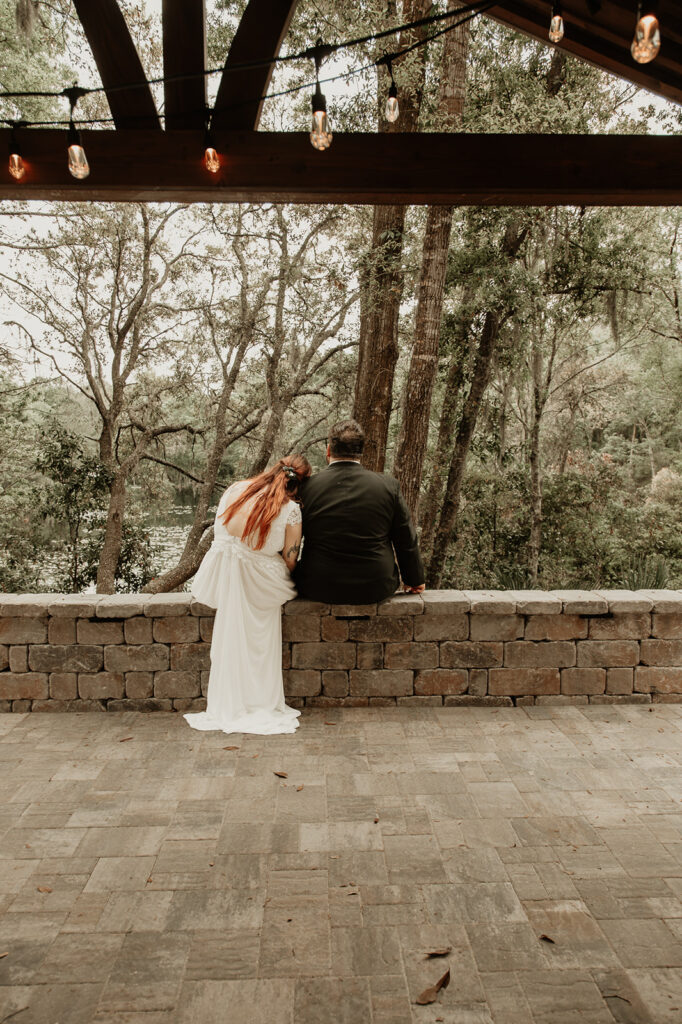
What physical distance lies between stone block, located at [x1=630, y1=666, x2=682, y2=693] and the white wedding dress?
7.12 feet

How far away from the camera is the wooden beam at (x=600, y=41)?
→ 283 cm

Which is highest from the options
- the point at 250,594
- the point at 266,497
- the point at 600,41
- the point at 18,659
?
the point at 600,41

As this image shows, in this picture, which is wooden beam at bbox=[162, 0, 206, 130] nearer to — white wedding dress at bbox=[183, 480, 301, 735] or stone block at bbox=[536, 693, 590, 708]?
white wedding dress at bbox=[183, 480, 301, 735]

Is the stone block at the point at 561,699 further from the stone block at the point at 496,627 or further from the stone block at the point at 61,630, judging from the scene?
the stone block at the point at 61,630

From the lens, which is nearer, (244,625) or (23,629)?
(244,625)

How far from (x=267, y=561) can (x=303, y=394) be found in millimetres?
7073

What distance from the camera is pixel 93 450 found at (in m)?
10.9

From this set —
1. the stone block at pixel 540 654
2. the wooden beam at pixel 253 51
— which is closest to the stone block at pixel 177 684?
the stone block at pixel 540 654

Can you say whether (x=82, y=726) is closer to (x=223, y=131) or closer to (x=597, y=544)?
(x=223, y=131)

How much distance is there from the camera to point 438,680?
4.09 metres

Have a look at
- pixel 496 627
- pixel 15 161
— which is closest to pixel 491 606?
pixel 496 627

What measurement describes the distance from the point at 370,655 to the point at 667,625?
186cm

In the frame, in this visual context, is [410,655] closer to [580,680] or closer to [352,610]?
[352,610]

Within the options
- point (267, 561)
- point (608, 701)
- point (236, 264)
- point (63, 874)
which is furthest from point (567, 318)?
point (63, 874)
